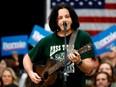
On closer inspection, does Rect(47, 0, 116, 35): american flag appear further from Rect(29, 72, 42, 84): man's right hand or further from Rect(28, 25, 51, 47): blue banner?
Rect(29, 72, 42, 84): man's right hand

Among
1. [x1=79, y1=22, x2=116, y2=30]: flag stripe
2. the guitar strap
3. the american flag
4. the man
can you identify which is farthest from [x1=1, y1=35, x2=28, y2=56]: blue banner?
the guitar strap

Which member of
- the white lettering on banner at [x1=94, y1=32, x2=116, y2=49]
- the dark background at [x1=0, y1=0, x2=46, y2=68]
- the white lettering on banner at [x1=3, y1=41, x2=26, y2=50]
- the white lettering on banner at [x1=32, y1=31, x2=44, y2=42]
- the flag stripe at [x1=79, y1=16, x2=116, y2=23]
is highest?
the white lettering on banner at [x1=32, y1=31, x2=44, y2=42]

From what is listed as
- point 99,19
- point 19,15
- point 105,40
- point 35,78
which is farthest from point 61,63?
point 19,15

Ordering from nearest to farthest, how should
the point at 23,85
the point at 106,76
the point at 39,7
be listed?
the point at 106,76 < the point at 23,85 < the point at 39,7

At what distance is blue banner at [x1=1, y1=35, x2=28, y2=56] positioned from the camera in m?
12.6

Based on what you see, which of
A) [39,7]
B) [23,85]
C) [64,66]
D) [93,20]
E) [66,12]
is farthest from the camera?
[39,7]

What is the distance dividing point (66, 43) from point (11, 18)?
11.3 m

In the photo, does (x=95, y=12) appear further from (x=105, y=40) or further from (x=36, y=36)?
(x=36, y=36)

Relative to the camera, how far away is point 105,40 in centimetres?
1072

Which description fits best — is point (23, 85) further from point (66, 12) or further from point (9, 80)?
point (66, 12)

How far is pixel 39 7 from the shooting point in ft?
55.2

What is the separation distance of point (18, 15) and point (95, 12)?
4722 millimetres

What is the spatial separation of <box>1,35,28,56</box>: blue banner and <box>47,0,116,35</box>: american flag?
0.96 m

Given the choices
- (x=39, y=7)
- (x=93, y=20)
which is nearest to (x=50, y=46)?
(x=93, y=20)
